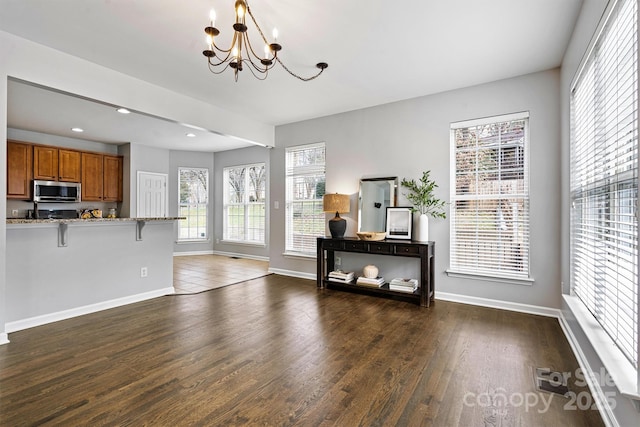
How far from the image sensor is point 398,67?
3.34m

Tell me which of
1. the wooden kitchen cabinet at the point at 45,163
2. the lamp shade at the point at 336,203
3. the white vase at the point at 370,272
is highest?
the wooden kitchen cabinet at the point at 45,163

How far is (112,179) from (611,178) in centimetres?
821

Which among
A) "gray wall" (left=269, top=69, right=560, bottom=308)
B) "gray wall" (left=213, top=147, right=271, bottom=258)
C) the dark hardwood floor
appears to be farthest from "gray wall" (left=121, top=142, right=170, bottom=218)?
the dark hardwood floor

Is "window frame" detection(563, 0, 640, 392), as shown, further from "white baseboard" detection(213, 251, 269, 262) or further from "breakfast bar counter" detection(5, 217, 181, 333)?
"white baseboard" detection(213, 251, 269, 262)

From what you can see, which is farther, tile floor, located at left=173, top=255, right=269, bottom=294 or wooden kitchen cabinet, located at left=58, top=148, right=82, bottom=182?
wooden kitchen cabinet, located at left=58, top=148, right=82, bottom=182

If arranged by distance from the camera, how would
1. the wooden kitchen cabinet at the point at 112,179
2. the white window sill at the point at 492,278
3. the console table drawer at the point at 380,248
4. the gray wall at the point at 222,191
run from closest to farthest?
1. the white window sill at the point at 492,278
2. the console table drawer at the point at 380,248
3. the wooden kitchen cabinet at the point at 112,179
4. the gray wall at the point at 222,191

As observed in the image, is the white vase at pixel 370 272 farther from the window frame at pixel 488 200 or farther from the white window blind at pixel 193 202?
the white window blind at pixel 193 202

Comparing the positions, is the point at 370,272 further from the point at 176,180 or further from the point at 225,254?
the point at 176,180

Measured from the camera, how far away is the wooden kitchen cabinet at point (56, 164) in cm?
582

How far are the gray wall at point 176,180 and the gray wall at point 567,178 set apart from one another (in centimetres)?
755

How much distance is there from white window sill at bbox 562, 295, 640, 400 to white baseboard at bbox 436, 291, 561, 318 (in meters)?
1.07

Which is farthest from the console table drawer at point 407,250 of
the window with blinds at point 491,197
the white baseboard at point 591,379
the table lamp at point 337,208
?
the white baseboard at point 591,379

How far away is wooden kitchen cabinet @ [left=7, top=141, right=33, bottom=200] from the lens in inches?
217

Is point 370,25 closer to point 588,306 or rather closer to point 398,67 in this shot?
point 398,67
